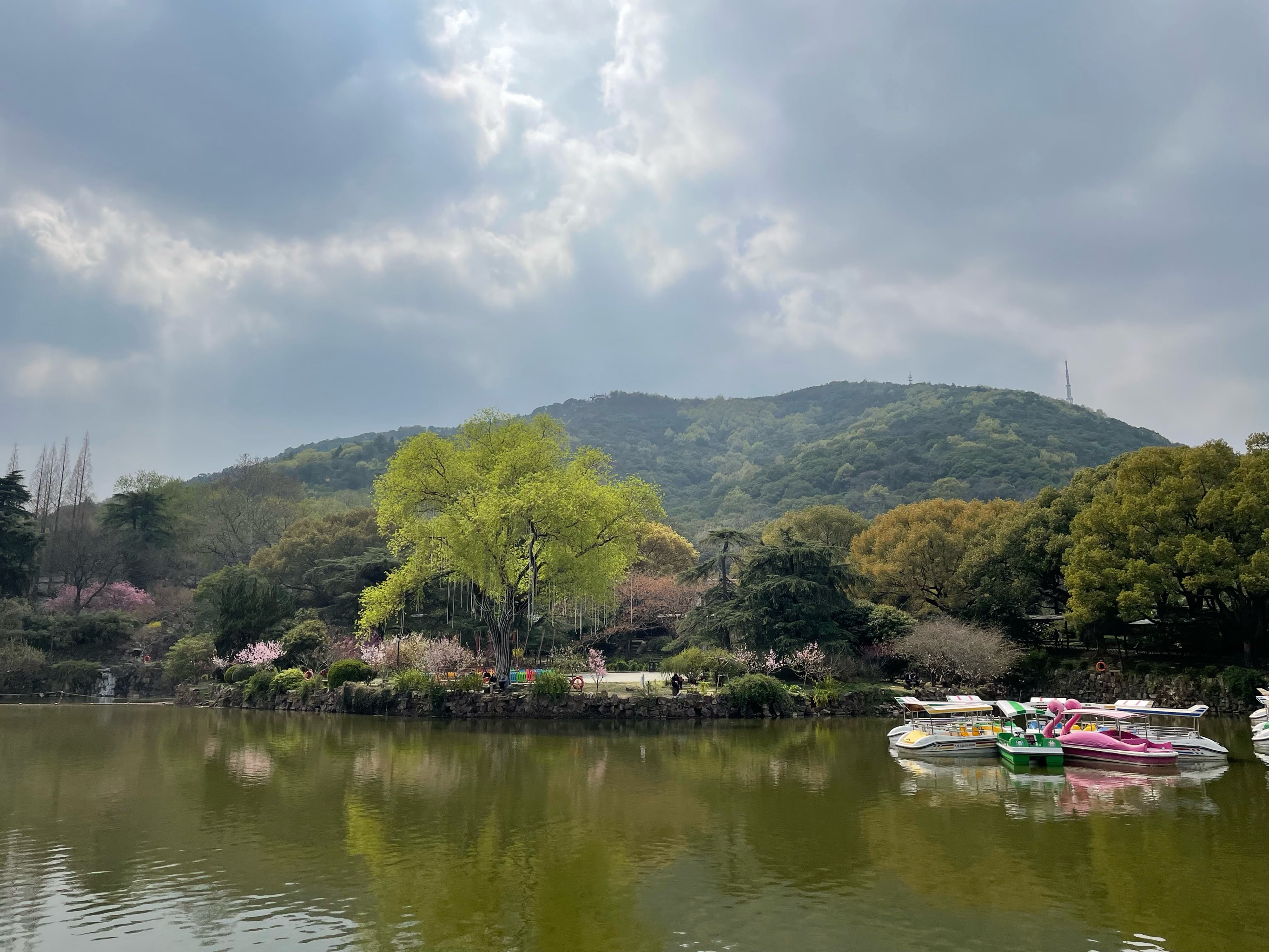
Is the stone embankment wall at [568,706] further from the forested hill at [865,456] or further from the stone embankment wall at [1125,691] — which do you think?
the forested hill at [865,456]

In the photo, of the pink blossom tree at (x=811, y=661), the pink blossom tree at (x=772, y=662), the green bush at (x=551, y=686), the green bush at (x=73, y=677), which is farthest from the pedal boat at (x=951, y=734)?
the green bush at (x=73, y=677)

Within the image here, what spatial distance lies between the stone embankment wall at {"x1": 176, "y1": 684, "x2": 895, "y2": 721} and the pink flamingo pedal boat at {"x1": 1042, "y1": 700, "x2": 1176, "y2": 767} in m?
10.1

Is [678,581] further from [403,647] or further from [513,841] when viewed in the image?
[513,841]

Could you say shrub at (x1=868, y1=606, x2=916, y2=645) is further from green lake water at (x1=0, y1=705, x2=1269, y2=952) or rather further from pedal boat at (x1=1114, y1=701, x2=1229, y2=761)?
green lake water at (x1=0, y1=705, x2=1269, y2=952)

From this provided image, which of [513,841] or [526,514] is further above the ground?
[526,514]

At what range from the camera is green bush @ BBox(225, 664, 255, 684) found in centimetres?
3900

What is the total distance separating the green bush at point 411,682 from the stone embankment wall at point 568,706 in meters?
0.25

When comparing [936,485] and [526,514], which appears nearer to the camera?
[526,514]

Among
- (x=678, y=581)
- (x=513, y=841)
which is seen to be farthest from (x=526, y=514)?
(x=513, y=841)

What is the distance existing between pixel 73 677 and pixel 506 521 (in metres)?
31.0

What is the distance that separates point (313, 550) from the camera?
55.0 metres

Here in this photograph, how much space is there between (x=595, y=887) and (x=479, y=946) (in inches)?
96.2

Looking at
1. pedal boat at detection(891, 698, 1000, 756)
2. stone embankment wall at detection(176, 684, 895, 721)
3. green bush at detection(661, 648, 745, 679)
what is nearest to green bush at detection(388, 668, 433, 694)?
stone embankment wall at detection(176, 684, 895, 721)

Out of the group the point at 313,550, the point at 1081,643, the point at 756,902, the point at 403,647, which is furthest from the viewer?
the point at 313,550
